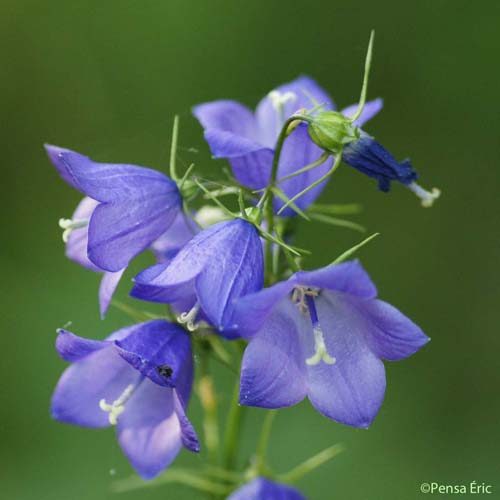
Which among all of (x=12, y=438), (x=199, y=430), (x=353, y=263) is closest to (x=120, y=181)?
(x=353, y=263)

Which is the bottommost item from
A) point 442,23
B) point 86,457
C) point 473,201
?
point 86,457

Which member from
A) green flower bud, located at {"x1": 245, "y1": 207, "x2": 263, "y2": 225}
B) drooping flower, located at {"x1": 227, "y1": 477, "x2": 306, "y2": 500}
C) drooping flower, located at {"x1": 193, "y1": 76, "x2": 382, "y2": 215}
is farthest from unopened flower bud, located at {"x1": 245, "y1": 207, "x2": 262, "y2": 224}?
drooping flower, located at {"x1": 227, "y1": 477, "x2": 306, "y2": 500}

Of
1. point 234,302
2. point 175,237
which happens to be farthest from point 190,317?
point 175,237

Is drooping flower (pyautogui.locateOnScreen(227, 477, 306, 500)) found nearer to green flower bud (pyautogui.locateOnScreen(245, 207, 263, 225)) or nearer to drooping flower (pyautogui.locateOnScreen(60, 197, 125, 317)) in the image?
drooping flower (pyautogui.locateOnScreen(60, 197, 125, 317))

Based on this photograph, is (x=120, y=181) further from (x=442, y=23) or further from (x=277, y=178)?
(x=442, y=23)

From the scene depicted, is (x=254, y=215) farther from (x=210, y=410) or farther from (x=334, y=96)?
(x=334, y=96)
